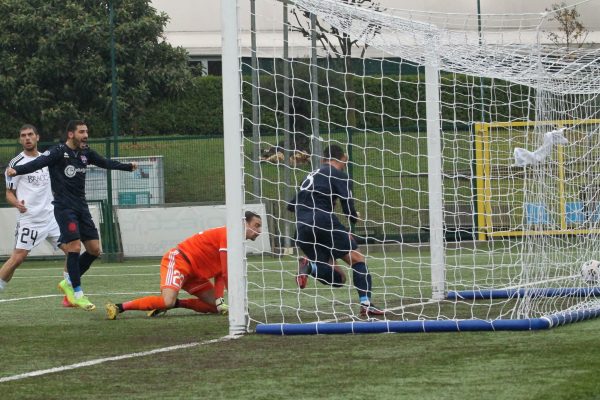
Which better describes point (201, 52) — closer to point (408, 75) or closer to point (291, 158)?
point (408, 75)

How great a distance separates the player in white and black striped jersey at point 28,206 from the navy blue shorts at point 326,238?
3176 mm

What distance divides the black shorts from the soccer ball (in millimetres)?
4759

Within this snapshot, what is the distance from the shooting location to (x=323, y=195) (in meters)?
11.4

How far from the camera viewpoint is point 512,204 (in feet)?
51.6

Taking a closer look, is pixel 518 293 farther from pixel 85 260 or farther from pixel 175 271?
pixel 85 260

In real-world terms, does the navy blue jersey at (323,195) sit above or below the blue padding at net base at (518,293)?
above

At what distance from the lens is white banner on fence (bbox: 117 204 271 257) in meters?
22.2

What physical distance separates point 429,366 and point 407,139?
14.2 m

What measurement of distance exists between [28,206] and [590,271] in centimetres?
592

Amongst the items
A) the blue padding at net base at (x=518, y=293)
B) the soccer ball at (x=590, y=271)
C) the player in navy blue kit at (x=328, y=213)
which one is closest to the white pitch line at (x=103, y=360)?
the player in navy blue kit at (x=328, y=213)

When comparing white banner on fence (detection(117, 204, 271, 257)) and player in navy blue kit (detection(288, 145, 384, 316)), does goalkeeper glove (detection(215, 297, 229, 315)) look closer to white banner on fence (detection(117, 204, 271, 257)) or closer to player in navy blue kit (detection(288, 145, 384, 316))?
player in navy blue kit (detection(288, 145, 384, 316))

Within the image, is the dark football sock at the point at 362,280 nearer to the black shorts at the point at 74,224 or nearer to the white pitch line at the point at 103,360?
the white pitch line at the point at 103,360

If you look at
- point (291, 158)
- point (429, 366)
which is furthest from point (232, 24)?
point (291, 158)

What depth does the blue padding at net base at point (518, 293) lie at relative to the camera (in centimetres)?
1094
